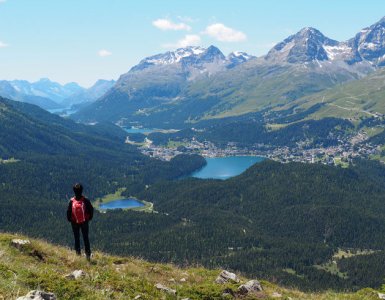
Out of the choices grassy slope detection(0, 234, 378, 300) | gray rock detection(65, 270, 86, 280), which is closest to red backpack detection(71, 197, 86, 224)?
grassy slope detection(0, 234, 378, 300)

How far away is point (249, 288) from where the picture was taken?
2862 cm

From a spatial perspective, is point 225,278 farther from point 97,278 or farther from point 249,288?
point 97,278

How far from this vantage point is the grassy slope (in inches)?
741

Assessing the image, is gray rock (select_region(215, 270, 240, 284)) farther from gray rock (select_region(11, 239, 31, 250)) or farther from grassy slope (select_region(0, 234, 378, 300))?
gray rock (select_region(11, 239, 31, 250))

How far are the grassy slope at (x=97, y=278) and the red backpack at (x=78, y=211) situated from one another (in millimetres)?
2626

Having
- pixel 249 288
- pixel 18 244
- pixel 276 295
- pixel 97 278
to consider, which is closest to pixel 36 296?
pixel 97 278

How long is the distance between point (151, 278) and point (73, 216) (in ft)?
21.1

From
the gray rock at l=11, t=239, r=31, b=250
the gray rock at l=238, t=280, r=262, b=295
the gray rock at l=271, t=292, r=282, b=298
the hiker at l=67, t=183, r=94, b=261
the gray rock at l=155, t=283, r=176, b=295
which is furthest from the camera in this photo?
the gray rock at l=271, t=292, r=282, b=298

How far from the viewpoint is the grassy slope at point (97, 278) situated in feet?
61.7

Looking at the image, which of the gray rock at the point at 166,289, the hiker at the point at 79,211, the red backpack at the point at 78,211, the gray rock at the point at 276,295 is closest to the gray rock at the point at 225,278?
the gray rock at the point at 276,295

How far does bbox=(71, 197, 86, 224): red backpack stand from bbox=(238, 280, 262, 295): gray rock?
1077 centimetres

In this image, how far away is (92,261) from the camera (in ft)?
93.8

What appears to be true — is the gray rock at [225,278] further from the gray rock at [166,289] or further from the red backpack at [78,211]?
the red backpack at [78,211]

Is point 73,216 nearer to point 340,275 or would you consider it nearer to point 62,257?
point 62,257
